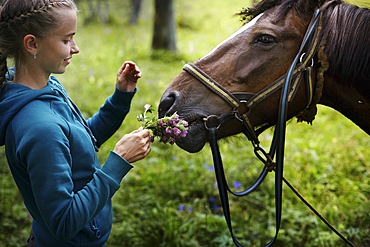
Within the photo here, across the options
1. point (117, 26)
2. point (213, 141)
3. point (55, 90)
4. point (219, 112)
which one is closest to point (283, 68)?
point (219, 112)

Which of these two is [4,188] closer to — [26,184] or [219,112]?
[26,184]

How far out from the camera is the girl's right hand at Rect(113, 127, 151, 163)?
125 centimetres

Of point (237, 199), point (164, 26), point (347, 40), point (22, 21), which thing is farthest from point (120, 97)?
point (164, 26)

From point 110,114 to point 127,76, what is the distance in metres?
0.27

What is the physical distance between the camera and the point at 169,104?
1.67 meters

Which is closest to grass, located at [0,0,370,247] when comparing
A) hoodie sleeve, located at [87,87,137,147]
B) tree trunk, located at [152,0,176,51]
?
hoodie sleeve, located at [87,87,137,147]

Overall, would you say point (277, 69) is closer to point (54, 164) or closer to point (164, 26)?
point (54, 164)

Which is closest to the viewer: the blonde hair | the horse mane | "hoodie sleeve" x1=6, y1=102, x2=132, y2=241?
"hoodie sleeve" x1=6, y1=102, x2=132, y2=241

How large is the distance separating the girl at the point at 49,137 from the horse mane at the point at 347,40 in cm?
119

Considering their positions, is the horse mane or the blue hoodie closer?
the blue hoodie

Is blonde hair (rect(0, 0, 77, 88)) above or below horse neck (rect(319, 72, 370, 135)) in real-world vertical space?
above

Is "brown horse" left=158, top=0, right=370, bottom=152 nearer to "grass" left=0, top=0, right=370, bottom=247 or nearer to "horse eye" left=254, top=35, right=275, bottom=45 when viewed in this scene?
"horse eye" left=254, top=35, right=275, bottom=45

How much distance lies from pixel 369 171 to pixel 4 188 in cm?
436

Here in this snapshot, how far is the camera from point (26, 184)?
4.16 feet
